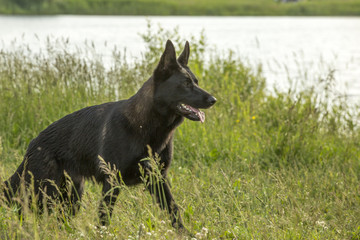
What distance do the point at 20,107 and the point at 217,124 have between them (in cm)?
284

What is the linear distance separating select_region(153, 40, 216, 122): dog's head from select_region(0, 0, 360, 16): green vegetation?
47078 mm

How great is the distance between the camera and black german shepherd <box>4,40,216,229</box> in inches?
144

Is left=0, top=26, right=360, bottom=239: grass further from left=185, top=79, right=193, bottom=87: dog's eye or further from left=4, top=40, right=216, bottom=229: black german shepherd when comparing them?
left=185, top=79, right=193, bottom=87: dog's eye

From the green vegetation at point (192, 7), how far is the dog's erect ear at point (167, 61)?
4708cm

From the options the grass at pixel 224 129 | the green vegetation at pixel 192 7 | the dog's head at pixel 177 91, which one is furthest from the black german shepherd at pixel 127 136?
the green vegetation at pixel 192 7

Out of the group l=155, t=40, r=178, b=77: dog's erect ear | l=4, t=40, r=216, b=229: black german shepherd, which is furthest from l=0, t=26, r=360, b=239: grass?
l=155, t=40, r=178, b=77: dog's erect ear

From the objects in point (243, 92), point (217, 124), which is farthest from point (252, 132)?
point (243, 92)

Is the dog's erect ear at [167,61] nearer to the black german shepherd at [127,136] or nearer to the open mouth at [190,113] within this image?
the black german shepherd at [127,136]

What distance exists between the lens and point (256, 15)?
174 feet

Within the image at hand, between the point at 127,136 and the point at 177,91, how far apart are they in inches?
21.0

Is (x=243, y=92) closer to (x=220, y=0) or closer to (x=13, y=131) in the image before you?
(x=13, y=131)

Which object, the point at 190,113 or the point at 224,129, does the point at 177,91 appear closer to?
the point at 190,113

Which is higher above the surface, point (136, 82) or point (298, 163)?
point (136, 82)

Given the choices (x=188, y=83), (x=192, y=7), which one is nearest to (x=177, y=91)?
(x=188, y=83)
